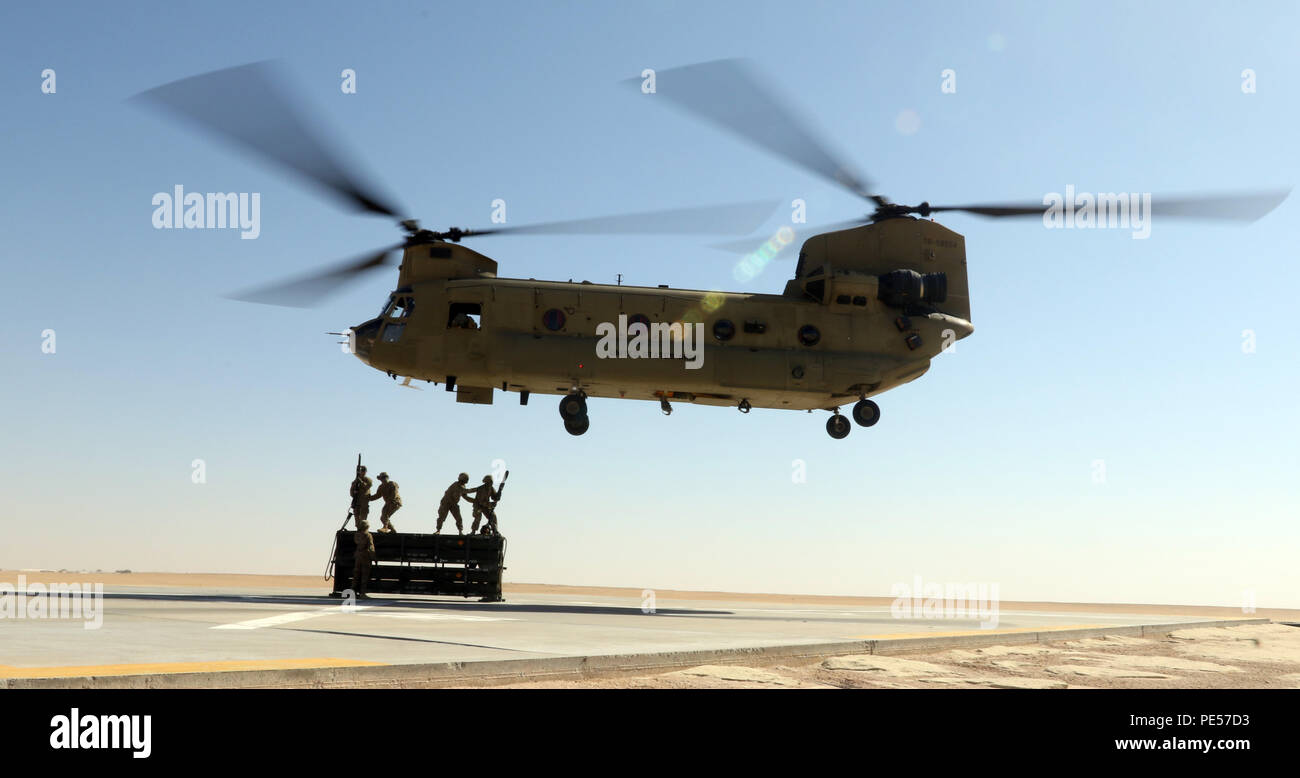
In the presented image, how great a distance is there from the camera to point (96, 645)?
792cm

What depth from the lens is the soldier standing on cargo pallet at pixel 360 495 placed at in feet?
57.5

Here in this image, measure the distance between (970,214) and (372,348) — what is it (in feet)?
42.7

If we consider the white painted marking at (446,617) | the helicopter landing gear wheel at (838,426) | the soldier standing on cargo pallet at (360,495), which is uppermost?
the helicopter landing gear wheel at (838,426)

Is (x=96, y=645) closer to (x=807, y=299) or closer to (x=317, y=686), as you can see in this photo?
(x=317, y=686)

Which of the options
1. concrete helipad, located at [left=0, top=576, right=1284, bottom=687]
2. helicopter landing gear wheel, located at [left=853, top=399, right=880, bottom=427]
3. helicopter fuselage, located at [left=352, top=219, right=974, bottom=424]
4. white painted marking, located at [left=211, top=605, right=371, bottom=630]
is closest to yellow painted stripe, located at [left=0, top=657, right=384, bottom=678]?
concrete helipad, located at [left=0, top=576, right=1284, bottom=687]

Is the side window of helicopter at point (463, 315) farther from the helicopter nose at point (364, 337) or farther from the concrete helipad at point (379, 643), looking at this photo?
the concrete helipad at point (379, 643)

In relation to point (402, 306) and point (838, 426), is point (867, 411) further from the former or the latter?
point (402, 306)

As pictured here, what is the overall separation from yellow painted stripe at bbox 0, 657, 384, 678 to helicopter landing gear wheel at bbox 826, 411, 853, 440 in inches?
659

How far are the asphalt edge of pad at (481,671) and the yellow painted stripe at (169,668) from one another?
11 centimetres

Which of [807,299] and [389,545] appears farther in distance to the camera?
[807,299]

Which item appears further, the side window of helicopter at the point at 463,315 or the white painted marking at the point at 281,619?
the side window of helicopter at the point at 463,315

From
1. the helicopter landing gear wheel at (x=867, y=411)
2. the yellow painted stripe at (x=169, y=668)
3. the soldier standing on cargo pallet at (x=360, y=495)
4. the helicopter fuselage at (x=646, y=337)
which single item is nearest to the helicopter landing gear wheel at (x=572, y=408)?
the helicopter fuselage at (x=646, y=337)

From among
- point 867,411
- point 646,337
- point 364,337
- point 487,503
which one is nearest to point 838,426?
point 867,411
